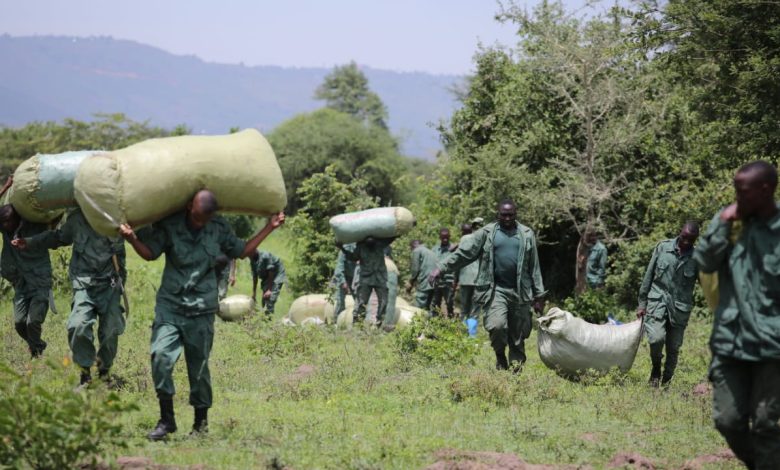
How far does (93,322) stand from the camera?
9023mm

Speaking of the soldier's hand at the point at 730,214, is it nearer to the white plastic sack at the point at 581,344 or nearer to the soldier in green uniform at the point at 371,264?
the white plastic sack at the point at 581,344

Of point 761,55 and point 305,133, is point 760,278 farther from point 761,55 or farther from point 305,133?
point 305,133

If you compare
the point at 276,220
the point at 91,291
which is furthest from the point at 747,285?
the point at 91,291

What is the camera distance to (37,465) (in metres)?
5.47

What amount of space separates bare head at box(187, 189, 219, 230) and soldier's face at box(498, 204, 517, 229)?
13.5 ft

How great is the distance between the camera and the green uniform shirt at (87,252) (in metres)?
8.95

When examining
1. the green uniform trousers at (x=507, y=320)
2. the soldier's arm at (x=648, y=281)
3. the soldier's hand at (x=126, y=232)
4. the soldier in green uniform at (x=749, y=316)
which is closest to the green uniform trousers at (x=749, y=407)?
the soldier in green uniform at (x=749, y=316)

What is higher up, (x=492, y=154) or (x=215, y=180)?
(x=215, y=180)

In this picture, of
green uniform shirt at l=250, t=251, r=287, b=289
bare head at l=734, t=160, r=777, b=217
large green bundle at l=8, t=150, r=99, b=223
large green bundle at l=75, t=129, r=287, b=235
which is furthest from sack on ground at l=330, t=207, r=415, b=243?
bare head at l=734, t=160, r=777, b=217

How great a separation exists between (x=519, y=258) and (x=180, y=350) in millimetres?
4366

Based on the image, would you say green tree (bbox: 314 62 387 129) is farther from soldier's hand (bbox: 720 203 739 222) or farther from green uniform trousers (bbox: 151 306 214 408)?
soldier's hand (bbox: 720 203 739 222)

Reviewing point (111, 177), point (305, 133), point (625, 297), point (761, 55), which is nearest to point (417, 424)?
point (111, 177)

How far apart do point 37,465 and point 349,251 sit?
10412mm

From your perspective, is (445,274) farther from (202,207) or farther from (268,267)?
Result: (202,207)
